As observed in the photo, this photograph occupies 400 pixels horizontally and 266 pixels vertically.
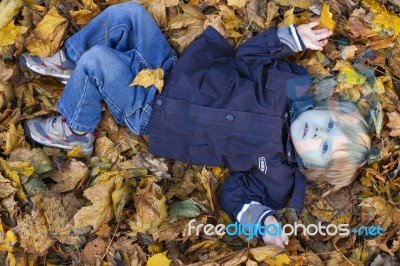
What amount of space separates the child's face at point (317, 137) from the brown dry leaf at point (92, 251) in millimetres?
1149

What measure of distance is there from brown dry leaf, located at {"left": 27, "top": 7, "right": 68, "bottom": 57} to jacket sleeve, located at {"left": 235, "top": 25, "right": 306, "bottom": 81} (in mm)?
1023

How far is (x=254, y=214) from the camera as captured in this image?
106 inches

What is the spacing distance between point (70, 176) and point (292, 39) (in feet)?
4.75

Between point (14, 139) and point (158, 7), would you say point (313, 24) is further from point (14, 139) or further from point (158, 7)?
point (14, 139)

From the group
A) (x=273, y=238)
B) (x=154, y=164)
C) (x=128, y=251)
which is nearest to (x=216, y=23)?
(x=154, y=164)

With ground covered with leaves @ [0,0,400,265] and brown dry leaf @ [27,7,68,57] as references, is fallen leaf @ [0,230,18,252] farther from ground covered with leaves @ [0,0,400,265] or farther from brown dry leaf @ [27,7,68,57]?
brown dry leaf @ [27,7,68,57]

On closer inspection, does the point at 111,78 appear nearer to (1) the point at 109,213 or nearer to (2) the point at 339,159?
(1) the point at 109,213

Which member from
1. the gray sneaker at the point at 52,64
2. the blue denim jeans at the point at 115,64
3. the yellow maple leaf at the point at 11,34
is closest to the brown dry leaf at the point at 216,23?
the blue denim jeans at the point at 115,64

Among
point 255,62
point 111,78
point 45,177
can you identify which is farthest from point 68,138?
point 255,62

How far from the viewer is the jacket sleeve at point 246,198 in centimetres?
270

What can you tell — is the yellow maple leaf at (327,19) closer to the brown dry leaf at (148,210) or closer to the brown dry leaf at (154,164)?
the brown dry leaf at (154,164)

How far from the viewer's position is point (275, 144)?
9.05 ft

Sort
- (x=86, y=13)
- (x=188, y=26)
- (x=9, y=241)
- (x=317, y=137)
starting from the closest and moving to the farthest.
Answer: (x=9, y=241) → (x=317, y=137) → (x=86, y=13) → (x=188, y=26)

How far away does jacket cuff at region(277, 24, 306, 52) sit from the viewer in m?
2.79
